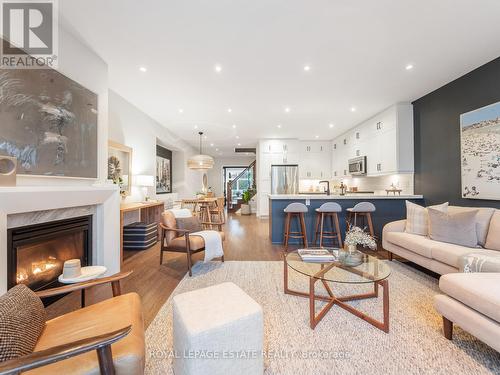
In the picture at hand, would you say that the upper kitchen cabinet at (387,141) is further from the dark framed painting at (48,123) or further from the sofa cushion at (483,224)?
the dark framed painting at (48,123)

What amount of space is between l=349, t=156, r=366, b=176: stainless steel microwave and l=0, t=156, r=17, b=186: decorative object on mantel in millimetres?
6033

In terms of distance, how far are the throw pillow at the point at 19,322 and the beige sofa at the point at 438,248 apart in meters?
3.38

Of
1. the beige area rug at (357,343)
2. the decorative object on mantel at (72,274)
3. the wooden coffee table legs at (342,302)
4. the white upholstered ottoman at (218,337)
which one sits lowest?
the beige area rug at (357,343)

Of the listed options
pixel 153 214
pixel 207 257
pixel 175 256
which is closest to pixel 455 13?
pixel 207 257

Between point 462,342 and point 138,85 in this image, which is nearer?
point 462,342

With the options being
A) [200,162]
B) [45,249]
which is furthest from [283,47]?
[200,162]

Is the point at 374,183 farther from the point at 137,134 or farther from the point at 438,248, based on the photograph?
the point at 137,134

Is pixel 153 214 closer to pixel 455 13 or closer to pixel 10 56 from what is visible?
pixel 10 56

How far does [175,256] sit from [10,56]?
9.97 ft

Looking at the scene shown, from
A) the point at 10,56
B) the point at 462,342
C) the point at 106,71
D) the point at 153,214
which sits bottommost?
the point at 462,342

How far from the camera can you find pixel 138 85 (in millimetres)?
3666

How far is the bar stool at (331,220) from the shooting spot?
13.3 feet

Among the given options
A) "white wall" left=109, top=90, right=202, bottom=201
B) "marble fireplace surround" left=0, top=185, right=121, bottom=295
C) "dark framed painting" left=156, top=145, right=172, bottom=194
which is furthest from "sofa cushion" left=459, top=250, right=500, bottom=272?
"dark framed painting" left=156, top=145, right=172, bottom=194

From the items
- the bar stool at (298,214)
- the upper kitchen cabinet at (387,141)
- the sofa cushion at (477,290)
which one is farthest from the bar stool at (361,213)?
the sofa cushion at (477,290)
